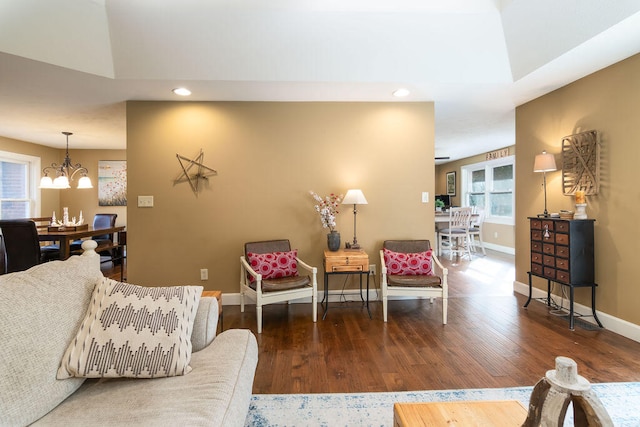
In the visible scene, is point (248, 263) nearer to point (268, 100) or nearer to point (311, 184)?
point (311, 184)

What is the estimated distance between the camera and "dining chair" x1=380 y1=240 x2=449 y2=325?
2939 millimetres

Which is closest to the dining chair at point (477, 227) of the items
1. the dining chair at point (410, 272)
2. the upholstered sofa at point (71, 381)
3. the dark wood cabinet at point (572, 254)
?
the dark wood cabinet at point (572, 254)

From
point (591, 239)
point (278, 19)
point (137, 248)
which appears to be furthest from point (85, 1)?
point (591, 239)

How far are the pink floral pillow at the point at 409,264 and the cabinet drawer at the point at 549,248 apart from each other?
1.11m

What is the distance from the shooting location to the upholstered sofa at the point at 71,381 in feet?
3.31

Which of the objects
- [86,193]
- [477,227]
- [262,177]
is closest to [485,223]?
[477,227]

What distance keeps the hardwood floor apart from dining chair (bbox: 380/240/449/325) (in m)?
0.29

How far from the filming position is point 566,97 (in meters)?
3.18

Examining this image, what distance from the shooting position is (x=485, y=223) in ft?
23.9

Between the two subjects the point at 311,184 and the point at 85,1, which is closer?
the point at 85,1

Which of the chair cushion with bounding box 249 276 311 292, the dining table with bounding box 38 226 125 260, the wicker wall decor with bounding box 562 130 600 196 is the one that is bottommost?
the chair cushion with bounding box 249 276 311 292

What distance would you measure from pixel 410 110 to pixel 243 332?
3.03 m

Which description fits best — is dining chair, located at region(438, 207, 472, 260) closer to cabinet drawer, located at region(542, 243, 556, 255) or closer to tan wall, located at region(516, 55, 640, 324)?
tan wall, located at region(516, 55, 640, 324)

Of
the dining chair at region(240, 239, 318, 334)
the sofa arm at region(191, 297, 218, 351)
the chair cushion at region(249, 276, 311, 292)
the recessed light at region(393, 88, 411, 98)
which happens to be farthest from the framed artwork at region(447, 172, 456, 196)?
the sofa arm at region(191, 297, 218, 351)
